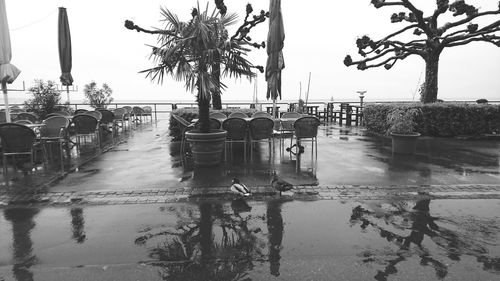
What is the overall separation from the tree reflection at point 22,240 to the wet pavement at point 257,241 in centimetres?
1

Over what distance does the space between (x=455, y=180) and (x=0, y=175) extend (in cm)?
780

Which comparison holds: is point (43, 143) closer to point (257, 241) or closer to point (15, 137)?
point (15, 137)

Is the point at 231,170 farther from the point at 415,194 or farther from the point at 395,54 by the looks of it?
the point at 395,54

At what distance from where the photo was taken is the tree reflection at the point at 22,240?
2.90 metres

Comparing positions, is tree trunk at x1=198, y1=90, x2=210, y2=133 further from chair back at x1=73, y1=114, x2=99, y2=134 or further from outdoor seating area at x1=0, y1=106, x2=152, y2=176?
chair back at x1=73, y1=114, x2=99, y2=134

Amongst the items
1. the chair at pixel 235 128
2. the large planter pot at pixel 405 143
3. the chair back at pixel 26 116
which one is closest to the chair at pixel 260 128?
the chair at pixel 235 128

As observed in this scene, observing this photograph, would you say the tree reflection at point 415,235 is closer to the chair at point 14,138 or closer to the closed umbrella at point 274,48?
the closed umbrella at point 274,48

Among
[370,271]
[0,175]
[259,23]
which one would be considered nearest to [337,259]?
[370,271]

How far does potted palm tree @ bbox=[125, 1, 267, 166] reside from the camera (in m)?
6.24

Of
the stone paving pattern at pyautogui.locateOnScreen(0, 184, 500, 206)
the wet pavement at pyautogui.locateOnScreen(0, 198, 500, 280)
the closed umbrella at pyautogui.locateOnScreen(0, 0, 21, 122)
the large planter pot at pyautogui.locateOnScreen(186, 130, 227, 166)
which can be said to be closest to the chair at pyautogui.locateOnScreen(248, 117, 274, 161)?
the large planter pot at pyautogui.locateOnScreen(186, 130, 227, 166)

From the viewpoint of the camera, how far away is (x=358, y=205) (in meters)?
4.52

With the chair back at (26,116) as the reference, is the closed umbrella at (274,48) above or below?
above

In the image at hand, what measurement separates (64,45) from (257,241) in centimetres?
994

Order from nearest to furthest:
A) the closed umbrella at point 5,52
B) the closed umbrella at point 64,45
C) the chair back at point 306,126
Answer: the closed umbrella at point 5,52, the chair back at point 306,126, the closed umbrella at point 64,45
